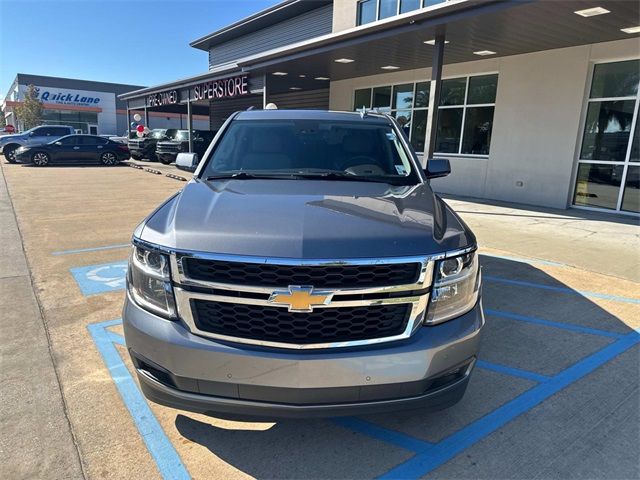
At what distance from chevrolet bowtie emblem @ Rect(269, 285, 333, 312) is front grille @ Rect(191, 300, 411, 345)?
0.04 m

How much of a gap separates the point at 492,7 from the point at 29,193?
12.3 m

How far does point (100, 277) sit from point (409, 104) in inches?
504

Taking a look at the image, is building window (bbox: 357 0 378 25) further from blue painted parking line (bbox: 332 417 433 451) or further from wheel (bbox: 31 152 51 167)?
blue painted parking line (bbox: 332 417 433 451)

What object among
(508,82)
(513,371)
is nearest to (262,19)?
(508,82)

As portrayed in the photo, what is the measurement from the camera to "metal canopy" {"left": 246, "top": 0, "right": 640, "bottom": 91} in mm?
8117

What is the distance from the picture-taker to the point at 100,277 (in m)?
5.28

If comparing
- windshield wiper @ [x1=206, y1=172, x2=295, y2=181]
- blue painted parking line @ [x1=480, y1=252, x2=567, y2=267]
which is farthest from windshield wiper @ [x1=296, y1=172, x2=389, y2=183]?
blue painted parking line @ [x1=480, y1=252, x2=567, y2=267]

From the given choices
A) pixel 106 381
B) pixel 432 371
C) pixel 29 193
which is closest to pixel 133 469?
pixel 106 381

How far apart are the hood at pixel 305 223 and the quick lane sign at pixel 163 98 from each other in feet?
79.8

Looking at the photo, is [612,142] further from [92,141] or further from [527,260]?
[92,141]

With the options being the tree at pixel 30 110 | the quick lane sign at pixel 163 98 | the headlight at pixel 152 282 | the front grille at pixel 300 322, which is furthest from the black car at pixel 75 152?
the tree at pixel 30 110

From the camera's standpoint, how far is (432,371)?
6.87 ft

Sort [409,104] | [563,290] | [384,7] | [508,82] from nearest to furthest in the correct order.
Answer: [563,290], [508,82], [409,104], [384,7]

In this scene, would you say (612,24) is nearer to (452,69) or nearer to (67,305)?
(452,69)
